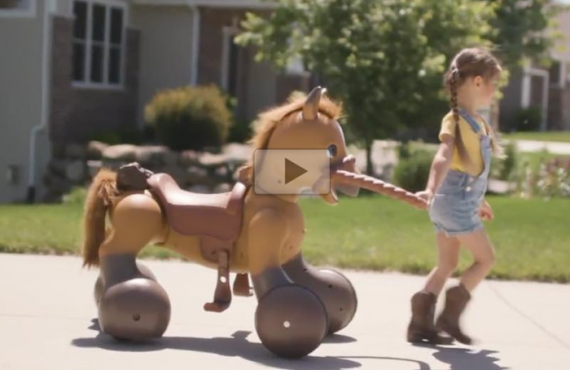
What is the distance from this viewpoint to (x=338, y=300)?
22.1 ft

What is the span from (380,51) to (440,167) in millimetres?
11743

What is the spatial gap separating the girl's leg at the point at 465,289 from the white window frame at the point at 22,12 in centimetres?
1380

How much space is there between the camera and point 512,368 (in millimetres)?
6234

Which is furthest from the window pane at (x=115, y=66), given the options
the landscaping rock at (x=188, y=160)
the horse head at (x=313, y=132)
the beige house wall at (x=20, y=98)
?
the horse head at (x=313, y=132)

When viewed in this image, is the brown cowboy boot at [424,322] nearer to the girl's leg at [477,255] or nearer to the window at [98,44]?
the girl's leg at [477,255]

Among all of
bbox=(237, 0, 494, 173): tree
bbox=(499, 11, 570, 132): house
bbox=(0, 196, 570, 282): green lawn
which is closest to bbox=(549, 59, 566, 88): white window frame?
bbox=(499, 11, 570, 132): house

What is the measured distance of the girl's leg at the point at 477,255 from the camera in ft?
21.5

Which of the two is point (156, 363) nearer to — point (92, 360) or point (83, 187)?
point (92, 360)

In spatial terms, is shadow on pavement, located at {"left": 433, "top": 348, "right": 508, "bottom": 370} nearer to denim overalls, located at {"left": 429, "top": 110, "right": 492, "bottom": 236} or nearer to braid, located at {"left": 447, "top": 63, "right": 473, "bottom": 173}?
denim overalls, located at {"left": 429, "top": 110, "right": 492, "bottom": 236}

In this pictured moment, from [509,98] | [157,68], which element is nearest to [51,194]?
[157,68]

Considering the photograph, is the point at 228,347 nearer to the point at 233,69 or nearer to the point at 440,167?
the point at 440,167
